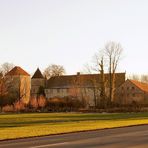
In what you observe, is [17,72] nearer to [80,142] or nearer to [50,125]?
[50,125]

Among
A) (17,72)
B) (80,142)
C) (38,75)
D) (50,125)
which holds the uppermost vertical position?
(38,75)

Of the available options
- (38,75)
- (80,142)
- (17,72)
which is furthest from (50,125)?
(38,75)

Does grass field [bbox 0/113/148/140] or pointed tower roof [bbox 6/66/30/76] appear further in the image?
pointed tower roof [bbox 6/66/30/76]

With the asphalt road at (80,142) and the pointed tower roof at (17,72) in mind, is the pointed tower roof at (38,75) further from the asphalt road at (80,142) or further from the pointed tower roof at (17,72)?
the asphalt road at (80,142)

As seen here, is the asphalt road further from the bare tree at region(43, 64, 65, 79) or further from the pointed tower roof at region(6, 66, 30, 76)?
the bare tree at region(43, 64, 65, 79)

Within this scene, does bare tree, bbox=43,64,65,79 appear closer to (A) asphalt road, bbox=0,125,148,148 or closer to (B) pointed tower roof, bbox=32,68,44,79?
(B) pointed tower roof, bbox=32,68,44,79

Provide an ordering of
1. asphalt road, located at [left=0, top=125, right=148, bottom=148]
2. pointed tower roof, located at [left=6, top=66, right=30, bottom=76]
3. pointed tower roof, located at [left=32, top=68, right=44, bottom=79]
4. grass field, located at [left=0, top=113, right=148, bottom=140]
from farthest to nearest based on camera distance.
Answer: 1. pointed tower roof, located at [left=32, top=68, right=44, bottom=79]
2. pointed tower roof, located at [left=6, top=66, right=30, bottom=76]
3. grass field, located at [left=0, top=113, right=148, bottom=140]
4. asphalt road, located at [left=0, top=125, right=148, bottom=148]

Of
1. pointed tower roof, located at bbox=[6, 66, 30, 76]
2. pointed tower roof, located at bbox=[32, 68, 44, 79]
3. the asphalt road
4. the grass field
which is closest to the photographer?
the asphalt road

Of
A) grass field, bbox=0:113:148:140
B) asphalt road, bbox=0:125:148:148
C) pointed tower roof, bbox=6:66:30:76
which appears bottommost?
asphalt road, bbox=0:125:148:148

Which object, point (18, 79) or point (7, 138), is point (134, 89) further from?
point (7, 138)

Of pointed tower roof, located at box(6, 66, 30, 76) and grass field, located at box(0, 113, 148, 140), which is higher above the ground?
pointed tower roof, located at box(6, 66, 30, 76)

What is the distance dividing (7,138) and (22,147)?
18.3 ft

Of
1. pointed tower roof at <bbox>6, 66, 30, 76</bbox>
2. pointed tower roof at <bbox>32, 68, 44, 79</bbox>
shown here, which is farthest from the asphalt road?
pointed tower roof at <bbox>32, 68, 44, 79</bbox>

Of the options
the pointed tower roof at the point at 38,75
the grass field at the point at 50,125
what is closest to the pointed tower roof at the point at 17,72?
the pointed tower roof at the point at 38,75
